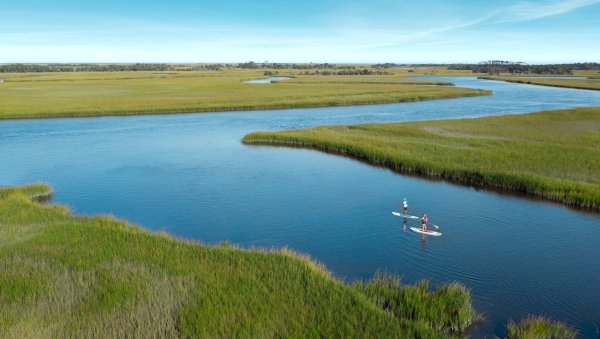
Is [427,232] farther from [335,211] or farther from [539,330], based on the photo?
[539,330]

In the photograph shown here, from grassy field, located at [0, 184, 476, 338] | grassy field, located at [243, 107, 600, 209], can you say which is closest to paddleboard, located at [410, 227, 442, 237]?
grassy field, located at [0, 184, 476, 338]

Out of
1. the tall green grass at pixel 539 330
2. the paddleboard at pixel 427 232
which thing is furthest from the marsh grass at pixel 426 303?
the paddleboard at pixel 427 232

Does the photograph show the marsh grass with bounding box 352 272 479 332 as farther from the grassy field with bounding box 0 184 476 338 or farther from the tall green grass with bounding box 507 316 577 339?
the tall green grass with bounding box 507 316 577 339

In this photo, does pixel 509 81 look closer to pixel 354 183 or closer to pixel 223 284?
pixel 354 183

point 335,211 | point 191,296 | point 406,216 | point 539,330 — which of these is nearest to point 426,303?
point 539,330

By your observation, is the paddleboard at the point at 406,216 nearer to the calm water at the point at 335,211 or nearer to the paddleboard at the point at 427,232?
the calm water at the point at 335,211

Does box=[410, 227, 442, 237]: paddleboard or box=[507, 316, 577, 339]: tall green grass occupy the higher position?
box=[507, 316, 577, 339]: tall green grass

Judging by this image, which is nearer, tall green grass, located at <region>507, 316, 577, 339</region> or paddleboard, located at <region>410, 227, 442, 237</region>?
tall green grass, located at <region>507, 316, 577, 339</region>
